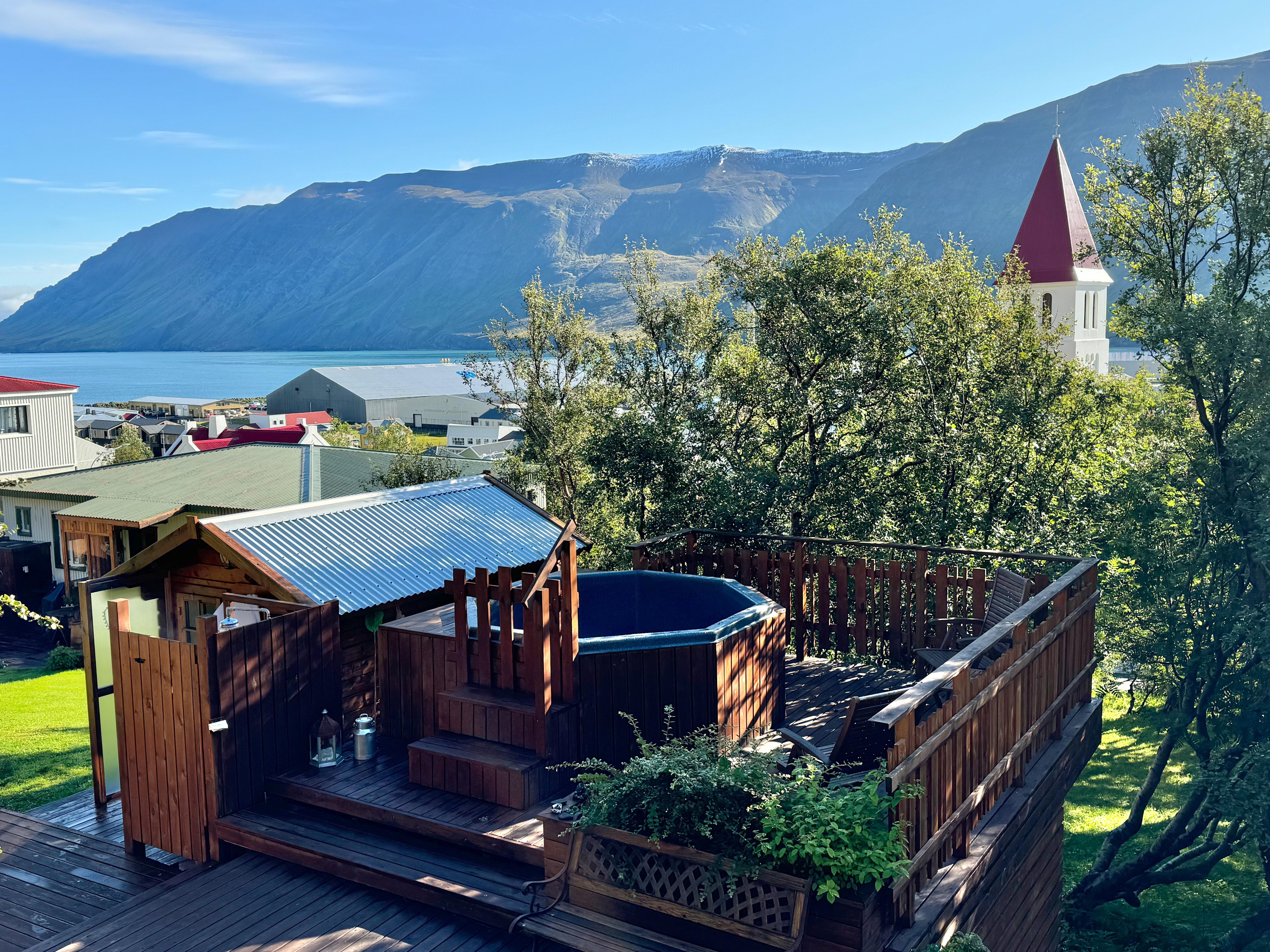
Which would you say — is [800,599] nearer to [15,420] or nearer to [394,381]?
[15,420]

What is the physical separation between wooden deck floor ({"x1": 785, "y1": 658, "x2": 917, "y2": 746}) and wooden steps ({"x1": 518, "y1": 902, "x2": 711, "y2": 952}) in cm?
251

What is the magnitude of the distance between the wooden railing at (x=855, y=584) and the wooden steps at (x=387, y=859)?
14.2 feet

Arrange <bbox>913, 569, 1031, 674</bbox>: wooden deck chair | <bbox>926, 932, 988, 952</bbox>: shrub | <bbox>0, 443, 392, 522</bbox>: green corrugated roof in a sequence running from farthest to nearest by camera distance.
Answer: <bbox>0, 443, 392, 522</bbox>: green corrugated roof < <bbox>913, 569, 1031, 674</bbox>: wooden deck chair < <bbox>926, 932, 988, 952</bbox>: shrub

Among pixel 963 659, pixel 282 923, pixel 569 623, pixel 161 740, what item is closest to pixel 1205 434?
pixel 963 659

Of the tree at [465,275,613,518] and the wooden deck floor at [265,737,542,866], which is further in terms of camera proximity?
the tree at [465,275,613,518]

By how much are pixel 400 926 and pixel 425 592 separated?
3001 mm

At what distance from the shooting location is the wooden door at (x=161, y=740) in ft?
18.9

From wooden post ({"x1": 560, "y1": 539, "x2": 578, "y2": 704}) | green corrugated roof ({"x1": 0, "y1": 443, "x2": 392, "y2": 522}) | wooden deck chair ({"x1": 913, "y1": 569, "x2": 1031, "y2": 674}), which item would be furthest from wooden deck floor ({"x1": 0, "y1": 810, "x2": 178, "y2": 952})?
green corrugated roof ({"x1": 0, "y1": 443, "x2": 392, "y2": 522})

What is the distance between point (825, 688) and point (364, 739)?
388cm

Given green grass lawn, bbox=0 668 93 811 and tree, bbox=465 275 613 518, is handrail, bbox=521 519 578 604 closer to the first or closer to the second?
green grass lawn, bbox=0 668 93 811

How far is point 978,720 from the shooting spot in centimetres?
496

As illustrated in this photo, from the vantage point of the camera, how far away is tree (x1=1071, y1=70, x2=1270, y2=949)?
8523mm

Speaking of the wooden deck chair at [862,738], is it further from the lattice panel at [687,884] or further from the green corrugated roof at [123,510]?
the green corrugated roof at [123,510]

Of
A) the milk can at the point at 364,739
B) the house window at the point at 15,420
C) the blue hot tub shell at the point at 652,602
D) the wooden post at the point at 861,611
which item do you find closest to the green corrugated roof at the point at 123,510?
the blue hot tub shell at the point at 652,602
